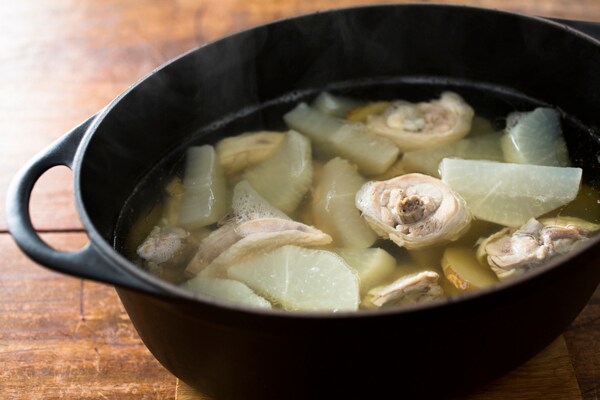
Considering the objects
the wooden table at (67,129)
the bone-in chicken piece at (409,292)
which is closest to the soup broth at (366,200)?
the bone-in chicken piece at (409,292)

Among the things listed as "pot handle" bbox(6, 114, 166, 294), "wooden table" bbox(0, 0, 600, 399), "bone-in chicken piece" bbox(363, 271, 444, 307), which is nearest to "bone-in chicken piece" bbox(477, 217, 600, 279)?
"bone-in chicken piece" bbox(363, 271, 444, 307)

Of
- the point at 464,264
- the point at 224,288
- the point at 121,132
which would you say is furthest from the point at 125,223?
the point at 464,264

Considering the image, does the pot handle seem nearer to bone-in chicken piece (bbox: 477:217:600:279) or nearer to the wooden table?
the wooden table

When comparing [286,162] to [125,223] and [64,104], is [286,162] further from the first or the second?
[64,104]

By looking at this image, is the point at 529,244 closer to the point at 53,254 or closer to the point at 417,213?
the point at 417,213

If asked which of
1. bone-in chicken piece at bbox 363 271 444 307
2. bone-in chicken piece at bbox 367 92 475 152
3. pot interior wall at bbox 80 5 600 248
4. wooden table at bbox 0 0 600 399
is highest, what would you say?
pot interior wall at bbox 80 5 600 248

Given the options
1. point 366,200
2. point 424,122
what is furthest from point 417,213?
point 424,122
